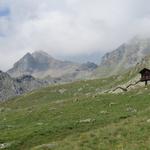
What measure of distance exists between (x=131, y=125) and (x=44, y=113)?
43152 millimetres

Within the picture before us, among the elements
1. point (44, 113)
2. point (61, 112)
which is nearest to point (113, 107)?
point (61, 112)

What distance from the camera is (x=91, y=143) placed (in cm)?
3547

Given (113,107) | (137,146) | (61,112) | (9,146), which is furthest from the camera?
(61,112)

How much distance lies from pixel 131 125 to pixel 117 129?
5.38 ft

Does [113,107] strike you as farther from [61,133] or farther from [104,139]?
[104,139]

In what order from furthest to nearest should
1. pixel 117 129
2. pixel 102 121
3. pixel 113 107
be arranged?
pixel 113 107 < pixel 102 121 < pixel 117 129

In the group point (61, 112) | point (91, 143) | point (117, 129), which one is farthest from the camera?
point (61, 112)

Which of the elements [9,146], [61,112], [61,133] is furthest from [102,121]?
[61,112]

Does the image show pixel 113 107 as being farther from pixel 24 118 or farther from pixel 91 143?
pixel 91 143

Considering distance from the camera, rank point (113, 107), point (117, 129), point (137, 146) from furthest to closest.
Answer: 1. point (113, 107)
2. point (117, 129)
3. point (137, 146)

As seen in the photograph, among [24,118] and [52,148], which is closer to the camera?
[52,148]

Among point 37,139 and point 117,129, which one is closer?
point 117,129

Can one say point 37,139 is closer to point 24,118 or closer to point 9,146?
point 9,146

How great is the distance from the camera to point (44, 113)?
8081cm
